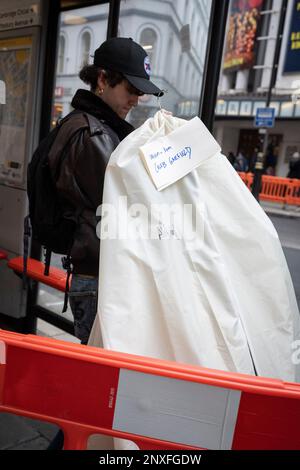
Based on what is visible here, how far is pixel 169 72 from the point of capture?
9.05ft

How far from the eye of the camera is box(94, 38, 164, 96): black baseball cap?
164 cm

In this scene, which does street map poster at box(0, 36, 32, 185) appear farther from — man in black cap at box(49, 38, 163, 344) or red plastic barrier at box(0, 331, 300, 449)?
red plastic barrier at box(0, 331, 300, 449)

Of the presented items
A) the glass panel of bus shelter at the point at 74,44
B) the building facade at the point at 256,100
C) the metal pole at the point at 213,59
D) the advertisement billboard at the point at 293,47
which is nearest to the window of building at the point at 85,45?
the glass panel of bus shelter at the point at 74,44

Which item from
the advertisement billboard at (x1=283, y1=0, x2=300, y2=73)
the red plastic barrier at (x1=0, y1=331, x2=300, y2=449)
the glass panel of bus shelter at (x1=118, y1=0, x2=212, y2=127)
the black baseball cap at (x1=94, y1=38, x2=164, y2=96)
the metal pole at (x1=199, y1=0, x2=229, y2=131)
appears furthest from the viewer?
the advertisement billboard at (x1=283, y1=0, x2=300, y2=73)

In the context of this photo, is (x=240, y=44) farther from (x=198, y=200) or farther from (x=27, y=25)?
(x=198, y=200)

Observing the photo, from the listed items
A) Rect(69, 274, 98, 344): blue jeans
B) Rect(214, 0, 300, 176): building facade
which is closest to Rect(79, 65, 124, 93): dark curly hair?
Rect(69, 274, 98, 344): blue jeans

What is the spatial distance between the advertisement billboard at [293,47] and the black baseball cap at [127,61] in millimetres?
15226

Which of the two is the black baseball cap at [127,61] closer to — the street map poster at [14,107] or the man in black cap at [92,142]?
the man in black cap at [92,142]

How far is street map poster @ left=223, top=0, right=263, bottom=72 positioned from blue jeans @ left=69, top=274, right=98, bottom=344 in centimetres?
2120

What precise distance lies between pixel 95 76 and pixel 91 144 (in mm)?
395

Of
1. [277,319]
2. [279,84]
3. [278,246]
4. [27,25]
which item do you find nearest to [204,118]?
[278,246]

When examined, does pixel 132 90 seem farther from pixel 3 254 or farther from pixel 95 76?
pixel 3 254

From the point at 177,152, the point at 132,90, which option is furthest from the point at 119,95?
the point at 177,152

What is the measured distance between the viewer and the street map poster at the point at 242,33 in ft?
67.9
